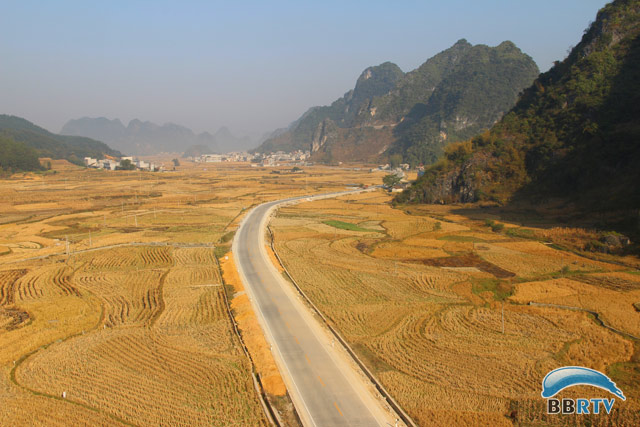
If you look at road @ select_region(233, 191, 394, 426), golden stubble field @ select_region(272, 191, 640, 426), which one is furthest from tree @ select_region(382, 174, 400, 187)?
road @ select_region(233, 191, 394, 426)

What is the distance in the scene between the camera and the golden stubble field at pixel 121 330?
18828 mm

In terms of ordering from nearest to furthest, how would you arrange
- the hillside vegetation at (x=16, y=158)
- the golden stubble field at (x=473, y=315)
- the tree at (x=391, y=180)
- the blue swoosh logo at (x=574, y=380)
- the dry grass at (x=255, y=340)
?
the blue swoosh logo at (x=574, y=380)
the golden stubble field at (x=473, y=315)
the dry grass at (x=255, y=340)
the tree at (x=391, y=180)
the hillside vegetation at (x=16, y=158)

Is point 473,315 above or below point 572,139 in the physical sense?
below

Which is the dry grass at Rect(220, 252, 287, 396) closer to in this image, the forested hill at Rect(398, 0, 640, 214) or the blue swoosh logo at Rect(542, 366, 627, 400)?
the blue swoosh logo at Rect(542, 366, 627, 400)

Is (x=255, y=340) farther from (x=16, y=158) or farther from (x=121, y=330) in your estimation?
(x=16, y=158)

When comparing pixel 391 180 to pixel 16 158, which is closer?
pixel 391 180

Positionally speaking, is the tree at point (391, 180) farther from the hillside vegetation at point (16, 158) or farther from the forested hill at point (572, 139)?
the hillside vegetation at point (16, 158)

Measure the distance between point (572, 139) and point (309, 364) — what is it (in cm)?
6893

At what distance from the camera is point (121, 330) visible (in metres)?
27.0

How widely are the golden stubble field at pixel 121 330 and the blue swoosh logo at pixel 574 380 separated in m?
12.3

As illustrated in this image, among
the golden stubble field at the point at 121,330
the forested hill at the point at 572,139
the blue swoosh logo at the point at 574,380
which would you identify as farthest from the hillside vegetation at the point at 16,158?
the blue swoosh logo at the point at 574,380

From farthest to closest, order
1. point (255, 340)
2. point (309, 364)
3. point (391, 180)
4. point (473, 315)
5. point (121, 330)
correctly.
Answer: point (391, 180) < point (473, 315) < point (121, 330) < point (255, 340) < point (309, 364)

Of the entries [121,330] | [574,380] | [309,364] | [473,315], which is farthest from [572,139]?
[121,330]

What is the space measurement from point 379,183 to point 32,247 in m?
104
